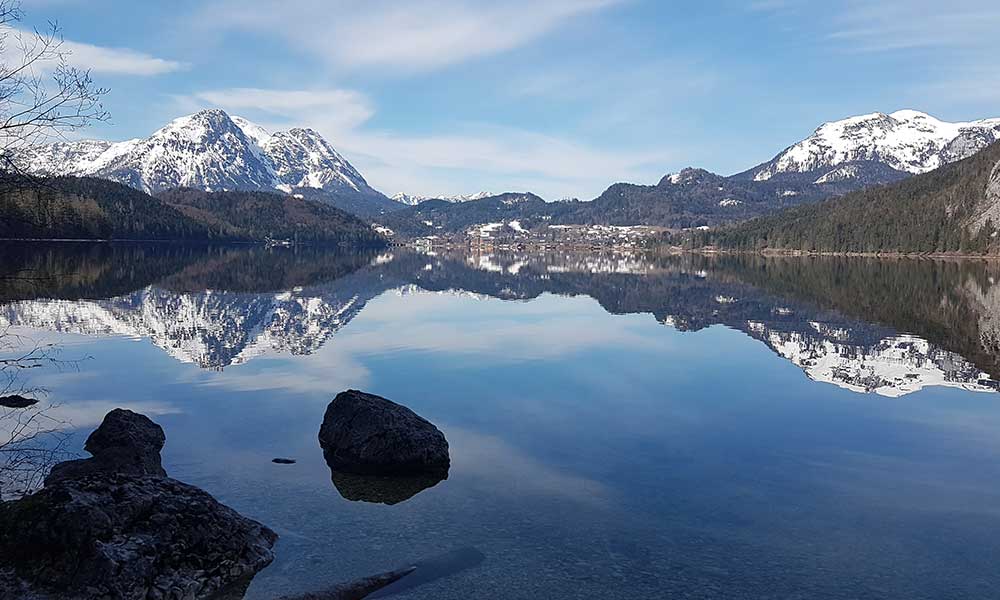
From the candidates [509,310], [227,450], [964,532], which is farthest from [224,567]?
[509,310]

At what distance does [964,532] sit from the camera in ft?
56.2

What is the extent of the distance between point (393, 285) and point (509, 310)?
117 ft

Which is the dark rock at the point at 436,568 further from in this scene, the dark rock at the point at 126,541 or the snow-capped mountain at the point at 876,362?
the snow-capped mountain at the point at 876,362

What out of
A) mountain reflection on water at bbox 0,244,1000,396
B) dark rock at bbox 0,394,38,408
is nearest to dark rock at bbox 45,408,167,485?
mountain reflection on water at bbox 0,244,1000,396

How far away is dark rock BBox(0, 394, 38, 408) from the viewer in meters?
27.6

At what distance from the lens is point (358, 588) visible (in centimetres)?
1373

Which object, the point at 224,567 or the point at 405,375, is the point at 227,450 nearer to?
the point at 224,567

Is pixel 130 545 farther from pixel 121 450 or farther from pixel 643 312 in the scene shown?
pixel 643 312

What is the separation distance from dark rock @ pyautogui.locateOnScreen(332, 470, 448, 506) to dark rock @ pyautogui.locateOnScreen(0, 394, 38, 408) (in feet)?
51.8

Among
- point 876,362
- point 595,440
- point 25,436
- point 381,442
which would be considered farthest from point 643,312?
point 25,436

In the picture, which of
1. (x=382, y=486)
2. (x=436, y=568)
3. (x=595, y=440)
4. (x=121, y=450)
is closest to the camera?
(x=436, y=568)

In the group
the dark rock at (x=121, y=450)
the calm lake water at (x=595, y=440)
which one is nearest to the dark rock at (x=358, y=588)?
the calm lake water at (x=595, y=440)

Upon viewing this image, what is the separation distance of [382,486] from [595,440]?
8.43 meters

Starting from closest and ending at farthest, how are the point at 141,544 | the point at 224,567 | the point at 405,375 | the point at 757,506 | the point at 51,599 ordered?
the point at 51,599, the point at 141,544, the point at 224,567, the point at 757,506, the point at 405,375
